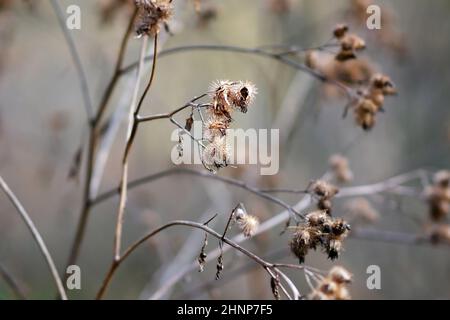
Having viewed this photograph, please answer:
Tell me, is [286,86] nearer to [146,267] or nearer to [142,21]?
[146,267]

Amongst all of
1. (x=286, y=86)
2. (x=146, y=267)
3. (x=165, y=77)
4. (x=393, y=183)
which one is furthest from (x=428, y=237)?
(x=165, y=77)

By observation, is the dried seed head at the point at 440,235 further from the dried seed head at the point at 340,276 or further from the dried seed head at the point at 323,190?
the dried seed head at the point at 340,276

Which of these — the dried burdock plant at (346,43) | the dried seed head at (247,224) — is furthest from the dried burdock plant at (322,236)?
the dried burdock plant at (346,43)

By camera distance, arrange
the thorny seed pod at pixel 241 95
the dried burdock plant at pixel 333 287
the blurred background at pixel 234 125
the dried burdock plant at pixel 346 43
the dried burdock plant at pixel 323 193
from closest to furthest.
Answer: the thorny seed pod at pixel 241 95
the dried burdock plant at pixel 333 287
the dried burdock plant at pixel 323 193
the dried burdock plant at pixel 346 43
the blurred background at pixel 234 125

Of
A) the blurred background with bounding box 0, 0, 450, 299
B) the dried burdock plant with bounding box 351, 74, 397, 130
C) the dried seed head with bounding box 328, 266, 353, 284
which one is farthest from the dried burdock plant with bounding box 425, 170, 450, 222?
the blurred background with bounding box 0, 0, 450, 299

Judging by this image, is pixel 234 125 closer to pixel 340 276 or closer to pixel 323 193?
pixel 323 193

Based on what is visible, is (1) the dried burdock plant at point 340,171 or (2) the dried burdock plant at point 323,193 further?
(1) the dried burdock plant at point 340,171

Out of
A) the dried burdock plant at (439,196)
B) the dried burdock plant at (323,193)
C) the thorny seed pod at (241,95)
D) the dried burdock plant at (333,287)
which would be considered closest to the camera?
the thorny seed pod at (241,95)
